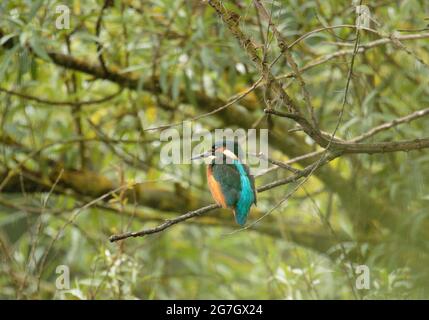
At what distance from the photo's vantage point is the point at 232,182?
3.56m

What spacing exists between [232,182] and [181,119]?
5.94 feet

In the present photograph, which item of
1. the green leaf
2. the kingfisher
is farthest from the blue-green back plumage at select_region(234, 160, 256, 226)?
the green leaf

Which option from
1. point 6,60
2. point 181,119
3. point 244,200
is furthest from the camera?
point 181,119

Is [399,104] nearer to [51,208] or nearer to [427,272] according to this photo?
[427,272]

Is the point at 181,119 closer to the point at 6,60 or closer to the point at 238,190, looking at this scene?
the point at 6,60

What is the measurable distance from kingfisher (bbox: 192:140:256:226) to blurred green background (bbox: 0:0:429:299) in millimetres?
876

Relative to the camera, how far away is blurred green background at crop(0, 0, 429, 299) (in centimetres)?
457

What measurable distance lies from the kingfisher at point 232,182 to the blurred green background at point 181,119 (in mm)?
876

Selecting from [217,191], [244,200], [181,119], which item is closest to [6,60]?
[181,119]

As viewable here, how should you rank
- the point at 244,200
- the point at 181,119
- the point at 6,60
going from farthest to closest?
the point at 181,119
the point at 6,60
the point at 244,200

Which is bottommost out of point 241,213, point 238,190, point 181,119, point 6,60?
point 241,213

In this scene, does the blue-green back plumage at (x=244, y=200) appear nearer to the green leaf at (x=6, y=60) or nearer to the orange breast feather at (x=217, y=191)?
the orange breast feather at (x=217, y=191)
